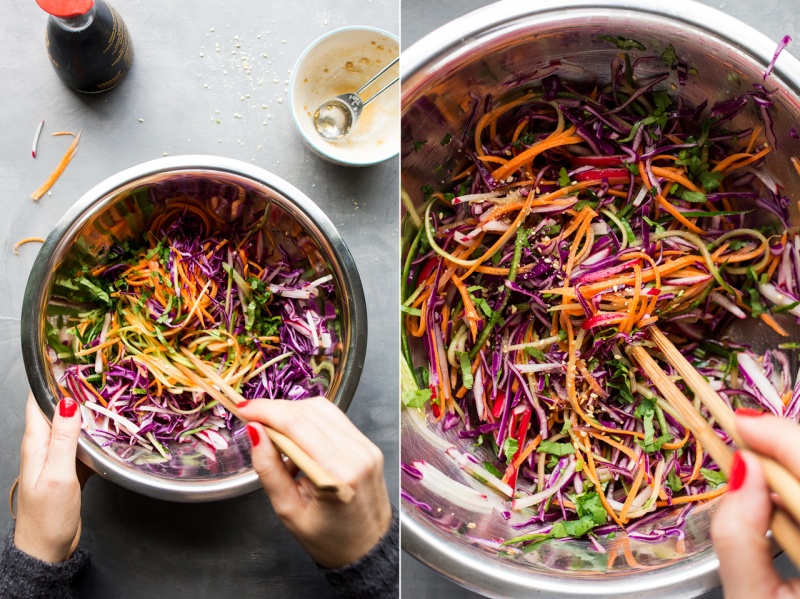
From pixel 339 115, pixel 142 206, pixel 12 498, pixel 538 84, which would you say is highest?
pixel 538 84

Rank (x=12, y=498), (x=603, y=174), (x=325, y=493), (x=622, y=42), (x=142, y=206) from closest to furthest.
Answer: (x=325, y=493) → (x=622, y=42) → (x=603, y=174) → (x=142, y=206) → (x=12, y=498)

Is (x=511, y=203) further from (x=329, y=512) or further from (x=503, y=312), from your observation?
(x=329, y=512)

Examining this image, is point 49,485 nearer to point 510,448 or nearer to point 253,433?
point 253,433

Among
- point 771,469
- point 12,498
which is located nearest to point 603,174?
point 771,469

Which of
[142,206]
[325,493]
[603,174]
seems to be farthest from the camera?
[142,206]

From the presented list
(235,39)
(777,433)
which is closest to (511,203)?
(777,433)

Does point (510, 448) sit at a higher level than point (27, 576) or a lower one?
higher

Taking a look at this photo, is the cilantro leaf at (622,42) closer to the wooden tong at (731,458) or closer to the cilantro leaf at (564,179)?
the cilantro leaf at (564,179)

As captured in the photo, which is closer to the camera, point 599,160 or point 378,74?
point 599,160
